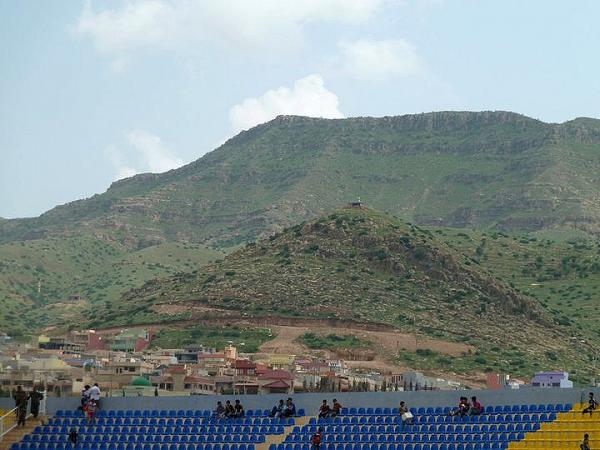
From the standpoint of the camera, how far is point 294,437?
1740 inches

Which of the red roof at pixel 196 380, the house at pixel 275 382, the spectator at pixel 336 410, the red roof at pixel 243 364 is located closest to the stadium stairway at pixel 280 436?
the spectator at pixel 336 410

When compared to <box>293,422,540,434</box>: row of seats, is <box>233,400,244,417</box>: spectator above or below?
above

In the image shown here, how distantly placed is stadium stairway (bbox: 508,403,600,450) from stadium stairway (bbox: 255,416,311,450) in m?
7.28

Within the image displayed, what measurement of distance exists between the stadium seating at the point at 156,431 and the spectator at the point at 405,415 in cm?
361

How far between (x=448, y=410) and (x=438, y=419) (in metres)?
0.59

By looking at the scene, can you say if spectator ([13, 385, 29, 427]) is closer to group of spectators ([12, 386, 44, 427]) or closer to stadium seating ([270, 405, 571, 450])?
group of spectators ([12, 386, 44, 427])

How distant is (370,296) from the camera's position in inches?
5221

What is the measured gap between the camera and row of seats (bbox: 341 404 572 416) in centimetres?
4206

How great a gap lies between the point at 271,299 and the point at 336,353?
591 inches

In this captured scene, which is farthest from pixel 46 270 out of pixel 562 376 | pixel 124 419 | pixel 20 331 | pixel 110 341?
pixel 124 419

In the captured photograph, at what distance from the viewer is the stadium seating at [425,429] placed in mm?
41250

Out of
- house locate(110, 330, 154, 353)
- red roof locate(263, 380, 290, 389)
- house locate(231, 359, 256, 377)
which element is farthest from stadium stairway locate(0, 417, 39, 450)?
house locate(110, 330, 154, 353)

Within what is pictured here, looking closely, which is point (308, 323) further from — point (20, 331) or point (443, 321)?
point (20, 331)

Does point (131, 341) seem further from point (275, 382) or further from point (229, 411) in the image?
point (229, 411)
